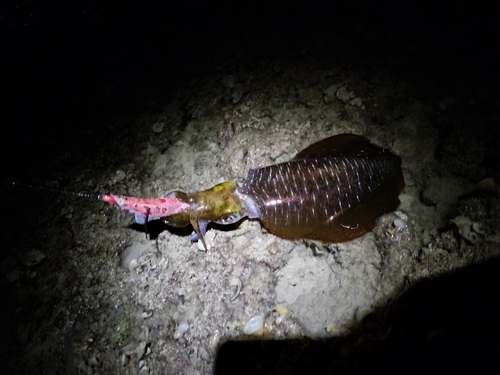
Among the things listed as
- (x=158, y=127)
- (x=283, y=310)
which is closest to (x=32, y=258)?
(x=158, y=127)

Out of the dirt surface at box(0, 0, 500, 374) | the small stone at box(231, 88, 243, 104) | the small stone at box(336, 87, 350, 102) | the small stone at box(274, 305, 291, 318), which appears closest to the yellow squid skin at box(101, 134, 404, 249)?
the dirt surface at box(0, 0, 500, 374)

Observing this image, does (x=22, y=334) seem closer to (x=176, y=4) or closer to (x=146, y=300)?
(x=146, y=300)

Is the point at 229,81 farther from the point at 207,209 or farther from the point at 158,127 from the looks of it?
the point at 207,209

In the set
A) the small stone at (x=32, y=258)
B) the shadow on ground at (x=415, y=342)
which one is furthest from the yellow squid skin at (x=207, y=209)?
the small stone at (x=32, y=258)

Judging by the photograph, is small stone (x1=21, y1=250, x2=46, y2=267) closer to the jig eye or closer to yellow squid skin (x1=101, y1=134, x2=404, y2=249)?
yellow squid skin (x1=101, y1=134, x2=404, y2=249)

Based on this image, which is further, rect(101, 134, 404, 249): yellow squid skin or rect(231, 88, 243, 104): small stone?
rect(231, 88, 243, 104): small stone

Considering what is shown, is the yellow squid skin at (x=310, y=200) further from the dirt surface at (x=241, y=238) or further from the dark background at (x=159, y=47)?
the dark background at (x=159, y=47)
